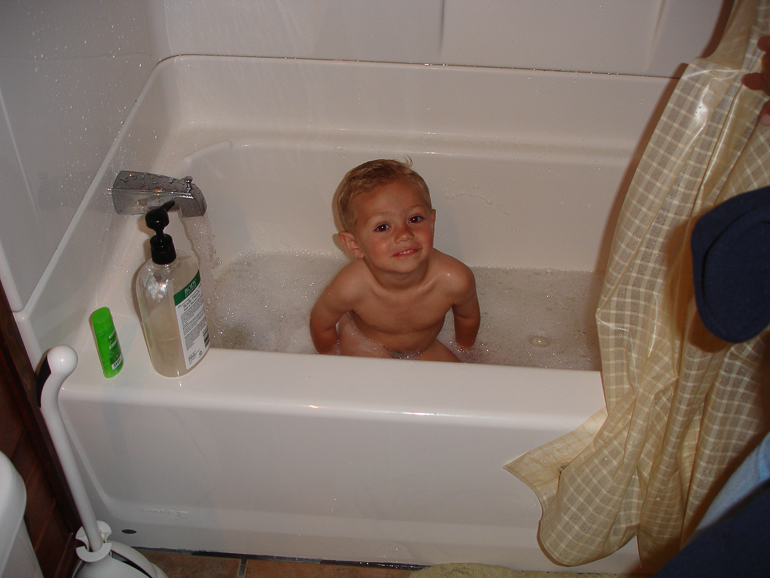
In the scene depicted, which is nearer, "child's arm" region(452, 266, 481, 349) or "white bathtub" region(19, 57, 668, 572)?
"white bathtub" region(19, 57, 668, 572)

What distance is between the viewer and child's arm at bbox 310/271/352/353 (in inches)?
46.8

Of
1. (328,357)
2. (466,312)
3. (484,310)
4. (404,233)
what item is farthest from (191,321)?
(484,310)

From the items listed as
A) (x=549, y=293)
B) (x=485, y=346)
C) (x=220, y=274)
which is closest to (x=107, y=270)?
(x=220, y=274)

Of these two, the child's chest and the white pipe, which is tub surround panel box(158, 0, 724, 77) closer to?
the child's chest

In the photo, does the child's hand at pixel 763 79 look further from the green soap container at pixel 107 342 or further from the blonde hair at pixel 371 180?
the green soap container at pixel 107 342

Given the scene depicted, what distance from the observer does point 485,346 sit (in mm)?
1321

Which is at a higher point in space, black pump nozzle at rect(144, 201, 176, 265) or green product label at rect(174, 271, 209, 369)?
black pump nozzle at rect(144, 201, 176, 265)

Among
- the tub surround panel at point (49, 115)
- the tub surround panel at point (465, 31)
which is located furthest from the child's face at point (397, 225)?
the tub surround panel at point (49, 115)

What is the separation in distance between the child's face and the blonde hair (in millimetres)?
11

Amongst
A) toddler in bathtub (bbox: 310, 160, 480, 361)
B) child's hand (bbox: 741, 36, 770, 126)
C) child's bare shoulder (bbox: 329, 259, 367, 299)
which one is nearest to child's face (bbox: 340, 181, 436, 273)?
toddler in bathtub (bbox: 310, 160, 480, 361)

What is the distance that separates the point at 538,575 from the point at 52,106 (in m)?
1.01

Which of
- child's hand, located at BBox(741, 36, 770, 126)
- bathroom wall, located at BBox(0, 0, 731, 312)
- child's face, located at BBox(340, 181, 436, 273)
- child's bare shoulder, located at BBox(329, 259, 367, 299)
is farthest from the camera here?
child's bare shoulder, located at BBox(329, 259, 367, 299)

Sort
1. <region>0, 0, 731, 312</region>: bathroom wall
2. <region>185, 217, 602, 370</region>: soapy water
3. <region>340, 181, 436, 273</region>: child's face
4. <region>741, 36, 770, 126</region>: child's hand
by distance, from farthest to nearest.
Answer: <region>185, 217, 602, 370</region>: soapy water, <region>340, 181, 436, 273</region>: child's face, <region>0, 0, 731, 312</region>: bathroom wall, <region>741, 36, 770, 126</region>: child's hand

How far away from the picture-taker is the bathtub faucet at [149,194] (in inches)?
37.5
